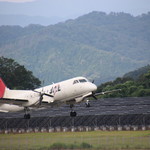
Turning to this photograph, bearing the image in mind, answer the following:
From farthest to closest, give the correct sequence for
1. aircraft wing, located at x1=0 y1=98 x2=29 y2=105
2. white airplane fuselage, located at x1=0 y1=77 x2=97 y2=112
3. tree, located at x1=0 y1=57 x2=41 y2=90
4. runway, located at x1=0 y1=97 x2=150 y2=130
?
tree, located at x1=0 y1=57 x2=41 y2=90 < runway, located at x1=0 y1=97 x2=150 y2=130 < aircraft wing, located at x1=0 y1=98 x2=29 y2=105 < white airplane fuselage, located at x1=0 y1=77 x2=97 y2=112

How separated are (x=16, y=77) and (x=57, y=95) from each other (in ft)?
293

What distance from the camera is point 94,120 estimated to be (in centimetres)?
9144

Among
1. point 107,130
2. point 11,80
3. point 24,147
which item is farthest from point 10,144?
point 11,80

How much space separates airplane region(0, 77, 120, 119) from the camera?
2790 inches

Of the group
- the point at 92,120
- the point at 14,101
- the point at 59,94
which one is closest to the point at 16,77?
the point at 92,120

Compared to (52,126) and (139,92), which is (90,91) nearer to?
(52,126)

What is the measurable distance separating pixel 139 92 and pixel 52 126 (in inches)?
2041

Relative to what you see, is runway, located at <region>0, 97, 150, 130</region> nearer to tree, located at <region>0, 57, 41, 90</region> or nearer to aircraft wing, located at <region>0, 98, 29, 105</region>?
aircraft wing, located at <region>0, 98, 29, 105</region>

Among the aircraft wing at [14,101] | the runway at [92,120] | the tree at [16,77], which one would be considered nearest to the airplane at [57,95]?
the aircraft wing at [14,101]

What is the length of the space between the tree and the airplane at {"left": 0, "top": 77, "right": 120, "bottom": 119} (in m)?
77.5

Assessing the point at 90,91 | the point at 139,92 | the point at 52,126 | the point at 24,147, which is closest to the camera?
the point at 24,147

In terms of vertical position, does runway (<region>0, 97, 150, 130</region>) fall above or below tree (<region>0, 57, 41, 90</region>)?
below

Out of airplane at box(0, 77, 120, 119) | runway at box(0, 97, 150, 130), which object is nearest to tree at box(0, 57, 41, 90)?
runway at box(0, 97, 150, 130)

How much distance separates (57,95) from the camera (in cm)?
7206
